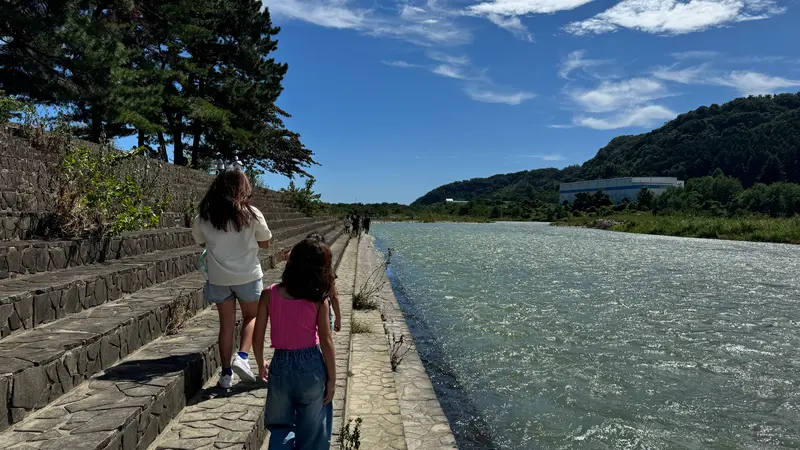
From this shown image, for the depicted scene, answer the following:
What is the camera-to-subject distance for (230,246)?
3.32m

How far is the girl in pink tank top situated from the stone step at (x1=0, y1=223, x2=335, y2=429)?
3.82 ft

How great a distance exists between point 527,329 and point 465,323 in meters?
1.12

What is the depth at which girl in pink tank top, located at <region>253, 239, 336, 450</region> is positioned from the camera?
2.47 meters

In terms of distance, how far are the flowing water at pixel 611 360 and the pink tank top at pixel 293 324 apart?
2707mm

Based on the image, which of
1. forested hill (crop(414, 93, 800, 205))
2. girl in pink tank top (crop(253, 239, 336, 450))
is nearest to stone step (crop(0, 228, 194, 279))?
girl in pink tank top (crop(253, 239, 336, 450))

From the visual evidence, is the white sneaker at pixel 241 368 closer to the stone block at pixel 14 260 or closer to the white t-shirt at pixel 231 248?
the white t-shirt at pixel 231 248

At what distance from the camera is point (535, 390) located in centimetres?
604

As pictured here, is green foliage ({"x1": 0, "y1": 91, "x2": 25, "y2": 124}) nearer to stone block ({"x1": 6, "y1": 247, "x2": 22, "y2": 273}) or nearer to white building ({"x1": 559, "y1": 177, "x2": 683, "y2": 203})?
stone block ({"x1": 6, "y1": 247, "x2": 22, "y2": 273})

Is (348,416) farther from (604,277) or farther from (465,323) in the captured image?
(604,277)

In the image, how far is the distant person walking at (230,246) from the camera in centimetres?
327

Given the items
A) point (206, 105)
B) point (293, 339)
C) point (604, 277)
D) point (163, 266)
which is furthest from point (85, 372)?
point (206, 105)

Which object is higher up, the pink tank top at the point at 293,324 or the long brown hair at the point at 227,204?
the long brown hair at the point at 227,204

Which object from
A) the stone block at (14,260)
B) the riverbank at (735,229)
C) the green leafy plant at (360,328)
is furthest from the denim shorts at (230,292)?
Answer: the riverbank at (735,229)

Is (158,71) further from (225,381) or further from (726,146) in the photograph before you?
(726,146)
